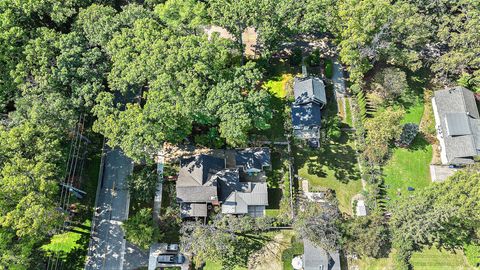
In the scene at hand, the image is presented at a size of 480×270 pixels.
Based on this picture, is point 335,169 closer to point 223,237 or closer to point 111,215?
point 223,237

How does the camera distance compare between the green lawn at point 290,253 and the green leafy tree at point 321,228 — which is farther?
the green lawn at point 290,253

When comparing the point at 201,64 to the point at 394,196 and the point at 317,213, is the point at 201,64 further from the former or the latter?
the point at 394,196

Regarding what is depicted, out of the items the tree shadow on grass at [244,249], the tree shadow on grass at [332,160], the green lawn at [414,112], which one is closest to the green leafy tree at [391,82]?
the green lawn at [414,112]

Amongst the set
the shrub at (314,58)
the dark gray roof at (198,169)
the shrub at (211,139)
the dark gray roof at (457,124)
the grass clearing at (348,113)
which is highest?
the shrub at (314,58)

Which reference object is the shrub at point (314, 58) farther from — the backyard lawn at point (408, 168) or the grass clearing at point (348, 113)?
the backyard lawn at point (408, 168)

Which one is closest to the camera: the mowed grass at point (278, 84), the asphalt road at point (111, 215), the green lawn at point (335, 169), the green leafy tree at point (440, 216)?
the green leafy tree at point (440, 216)

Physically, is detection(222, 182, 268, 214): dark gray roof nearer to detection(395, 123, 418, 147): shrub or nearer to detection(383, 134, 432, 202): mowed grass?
detection(383, 134, 432, 202): mowed grass

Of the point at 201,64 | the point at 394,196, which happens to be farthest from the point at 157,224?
the point at 394,196
